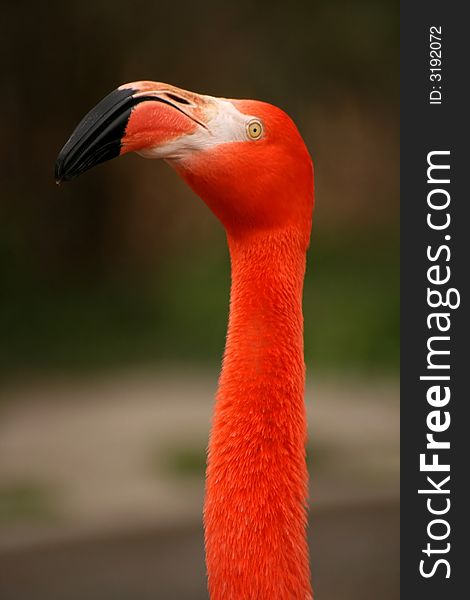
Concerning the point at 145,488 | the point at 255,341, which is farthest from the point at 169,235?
the point at 255,341

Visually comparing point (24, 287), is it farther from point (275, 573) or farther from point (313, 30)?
point (275, 573)

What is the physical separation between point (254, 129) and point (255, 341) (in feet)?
0.73

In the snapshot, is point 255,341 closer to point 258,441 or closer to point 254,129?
point 258,441

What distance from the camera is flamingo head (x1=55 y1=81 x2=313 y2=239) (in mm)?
968

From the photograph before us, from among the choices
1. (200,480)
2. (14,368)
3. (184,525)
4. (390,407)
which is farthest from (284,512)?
(14,368)

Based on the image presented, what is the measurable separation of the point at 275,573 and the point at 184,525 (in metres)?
1.68

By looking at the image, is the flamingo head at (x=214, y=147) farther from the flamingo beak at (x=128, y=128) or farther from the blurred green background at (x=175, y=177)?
the blurred green background at (x=175, y=177)

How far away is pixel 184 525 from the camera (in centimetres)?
269

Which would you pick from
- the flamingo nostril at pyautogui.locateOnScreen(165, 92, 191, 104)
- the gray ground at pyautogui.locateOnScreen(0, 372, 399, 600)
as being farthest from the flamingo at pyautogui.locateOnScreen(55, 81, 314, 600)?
the gray ground at pyautogui.locateOnScreen(0, 372, 399, 600)

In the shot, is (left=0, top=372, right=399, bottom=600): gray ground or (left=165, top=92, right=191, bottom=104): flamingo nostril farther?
(left=0, top=372, right=399, bottom=600): gray ground

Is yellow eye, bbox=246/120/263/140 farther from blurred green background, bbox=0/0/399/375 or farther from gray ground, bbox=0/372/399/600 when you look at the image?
blurred green background, bbox=0/0/399/375

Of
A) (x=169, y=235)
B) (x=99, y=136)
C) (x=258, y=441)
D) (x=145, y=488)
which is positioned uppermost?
(x=169, y=235)

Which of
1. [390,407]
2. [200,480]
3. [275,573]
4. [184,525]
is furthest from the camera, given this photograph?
[390,407]

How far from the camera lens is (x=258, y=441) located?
3.44 feet
